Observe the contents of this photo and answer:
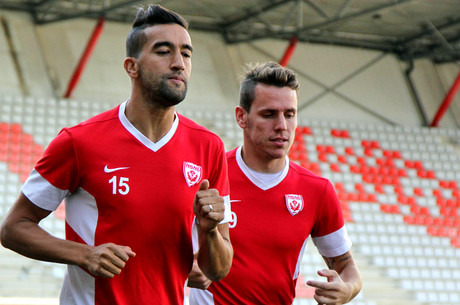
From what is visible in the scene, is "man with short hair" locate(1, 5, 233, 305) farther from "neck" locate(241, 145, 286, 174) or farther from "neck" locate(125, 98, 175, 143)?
"neck" locate(241, 145, 286, 174)

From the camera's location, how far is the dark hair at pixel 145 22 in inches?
114

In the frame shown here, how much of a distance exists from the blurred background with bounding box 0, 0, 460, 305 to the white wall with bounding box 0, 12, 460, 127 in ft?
0.10

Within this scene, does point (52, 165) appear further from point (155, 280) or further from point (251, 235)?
point (251, 235)

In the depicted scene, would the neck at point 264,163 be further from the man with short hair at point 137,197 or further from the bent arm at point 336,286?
the man with short hair at point 137,197

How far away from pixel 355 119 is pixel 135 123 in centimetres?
1568

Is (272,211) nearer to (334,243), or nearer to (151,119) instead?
(334,243)

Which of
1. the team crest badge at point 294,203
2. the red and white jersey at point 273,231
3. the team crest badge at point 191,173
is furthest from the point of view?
the team crest badge at point 294,203

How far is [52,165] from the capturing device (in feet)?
9.07

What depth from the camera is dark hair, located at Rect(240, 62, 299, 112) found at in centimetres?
404

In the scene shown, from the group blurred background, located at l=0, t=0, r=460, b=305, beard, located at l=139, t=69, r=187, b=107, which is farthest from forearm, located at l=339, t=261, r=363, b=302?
blurred background, located at l=0, t=0, r=460, b=305

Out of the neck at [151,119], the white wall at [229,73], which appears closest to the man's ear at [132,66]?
the neck at [151,119]

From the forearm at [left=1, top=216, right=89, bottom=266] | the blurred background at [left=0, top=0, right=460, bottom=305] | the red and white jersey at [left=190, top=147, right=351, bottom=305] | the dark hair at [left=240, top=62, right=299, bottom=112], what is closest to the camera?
the forearm at [left=1, top=216, right=89, bottom=266]

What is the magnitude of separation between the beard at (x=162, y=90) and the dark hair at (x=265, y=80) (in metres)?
1.28

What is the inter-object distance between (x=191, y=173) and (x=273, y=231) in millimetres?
1060
